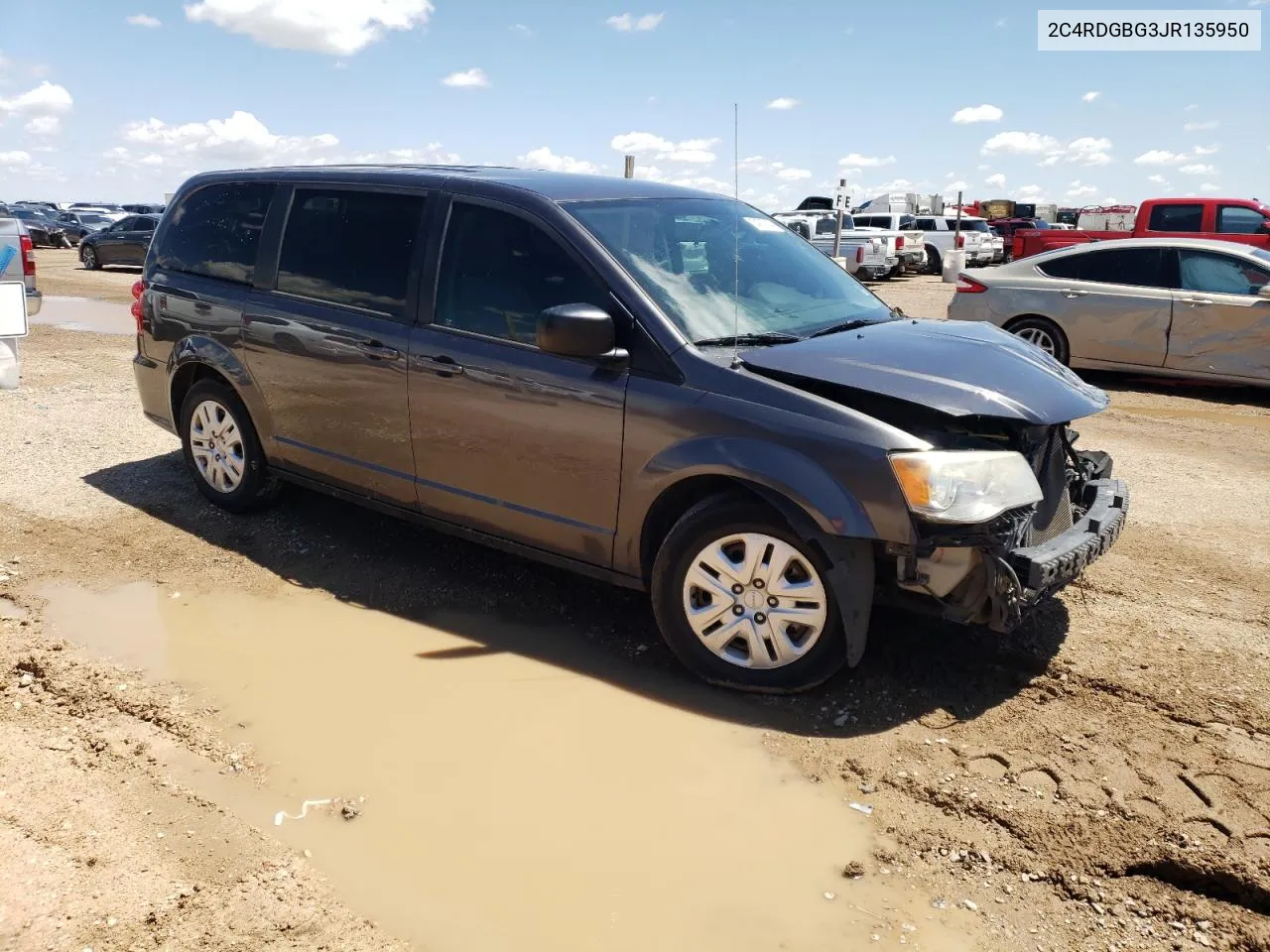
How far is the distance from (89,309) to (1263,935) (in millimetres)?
17736

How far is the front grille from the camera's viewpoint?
3.94 metres

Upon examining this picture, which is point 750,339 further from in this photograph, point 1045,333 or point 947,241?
point 947,241

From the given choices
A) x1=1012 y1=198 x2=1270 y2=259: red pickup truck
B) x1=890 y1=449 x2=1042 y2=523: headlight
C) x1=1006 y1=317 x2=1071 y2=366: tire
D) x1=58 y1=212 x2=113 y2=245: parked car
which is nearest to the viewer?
x1=890 y1=449 x2=1042 y2=523: headlight

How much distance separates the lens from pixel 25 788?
3275 millimetres

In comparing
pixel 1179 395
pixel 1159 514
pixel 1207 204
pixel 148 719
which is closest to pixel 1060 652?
pixel 1159 514

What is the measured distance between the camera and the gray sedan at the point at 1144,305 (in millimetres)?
9586

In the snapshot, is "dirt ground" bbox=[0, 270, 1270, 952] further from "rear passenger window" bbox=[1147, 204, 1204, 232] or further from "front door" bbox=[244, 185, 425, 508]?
"rear passenger window" bbox=[1147, 204, 1204, 232]

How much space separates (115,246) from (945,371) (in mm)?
27537

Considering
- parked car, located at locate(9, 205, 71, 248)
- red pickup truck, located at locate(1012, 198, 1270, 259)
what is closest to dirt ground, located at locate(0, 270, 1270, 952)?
red pickup truck, located at locate(1012, 198, 1270, 259)

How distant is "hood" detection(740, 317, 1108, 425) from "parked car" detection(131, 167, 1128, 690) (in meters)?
0.01

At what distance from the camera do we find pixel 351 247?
4.98 meters

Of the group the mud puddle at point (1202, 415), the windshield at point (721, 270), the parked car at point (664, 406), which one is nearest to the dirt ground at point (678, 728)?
the parked car at point (664, 406)

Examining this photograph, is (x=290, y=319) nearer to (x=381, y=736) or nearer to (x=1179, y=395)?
(x=381, y=736)

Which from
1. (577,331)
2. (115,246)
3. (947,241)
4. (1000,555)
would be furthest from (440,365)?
(947,241)
